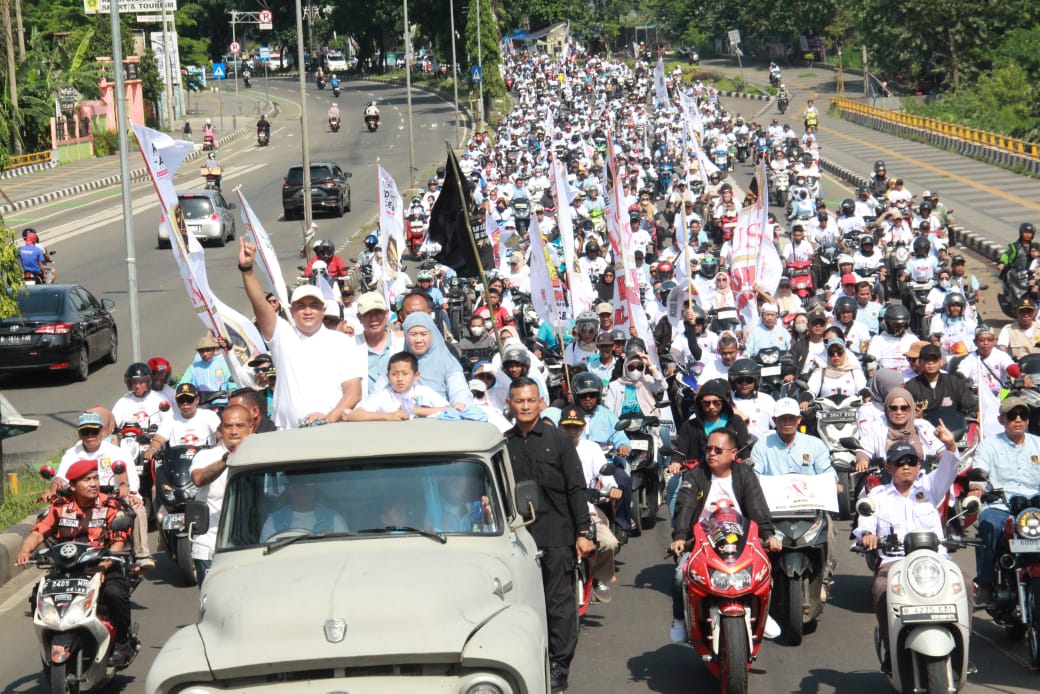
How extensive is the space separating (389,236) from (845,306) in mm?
6607

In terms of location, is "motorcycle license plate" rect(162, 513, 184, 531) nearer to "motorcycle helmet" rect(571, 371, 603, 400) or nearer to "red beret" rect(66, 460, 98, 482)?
"red beret" rect(66, 460, 98, 482)

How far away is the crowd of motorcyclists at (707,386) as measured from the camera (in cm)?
953

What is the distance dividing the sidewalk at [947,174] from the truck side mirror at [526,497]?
28.0 meters

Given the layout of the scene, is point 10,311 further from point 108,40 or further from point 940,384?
point 108,40

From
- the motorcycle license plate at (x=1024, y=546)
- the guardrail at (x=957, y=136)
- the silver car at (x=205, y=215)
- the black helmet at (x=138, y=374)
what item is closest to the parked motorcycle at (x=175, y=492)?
the black helmet at (x=138, y=374)

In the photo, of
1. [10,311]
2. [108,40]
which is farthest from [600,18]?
[10,311]

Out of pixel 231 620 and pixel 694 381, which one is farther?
pixel 694 381

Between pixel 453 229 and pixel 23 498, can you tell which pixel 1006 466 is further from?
pixel 23 498

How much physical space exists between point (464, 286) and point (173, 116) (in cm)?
6396

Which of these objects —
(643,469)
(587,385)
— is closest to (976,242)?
(643,469)

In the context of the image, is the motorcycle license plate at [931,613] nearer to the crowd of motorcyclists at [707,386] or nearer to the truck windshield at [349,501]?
the crowd of motorcyclists at [707,386]

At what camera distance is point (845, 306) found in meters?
17.3

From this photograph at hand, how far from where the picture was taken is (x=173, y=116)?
84.8m

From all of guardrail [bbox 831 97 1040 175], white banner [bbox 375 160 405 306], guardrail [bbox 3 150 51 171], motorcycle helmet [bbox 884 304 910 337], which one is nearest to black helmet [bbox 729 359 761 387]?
motorcycle helmet [bbox 884 304 910 337]
